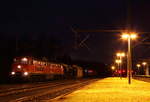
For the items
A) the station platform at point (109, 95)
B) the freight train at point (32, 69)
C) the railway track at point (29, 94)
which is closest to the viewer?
the station platform at point (109, 95)

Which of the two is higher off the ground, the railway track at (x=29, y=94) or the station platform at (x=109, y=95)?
the station platform at (x=109, y=95)

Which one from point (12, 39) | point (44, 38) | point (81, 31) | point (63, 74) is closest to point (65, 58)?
point (44, 38)

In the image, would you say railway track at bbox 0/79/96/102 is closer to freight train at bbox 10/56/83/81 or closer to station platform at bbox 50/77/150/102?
station platform at bbox 50/77/150/102

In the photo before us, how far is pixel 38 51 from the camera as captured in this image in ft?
325

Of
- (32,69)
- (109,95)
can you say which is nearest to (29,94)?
(109,95)

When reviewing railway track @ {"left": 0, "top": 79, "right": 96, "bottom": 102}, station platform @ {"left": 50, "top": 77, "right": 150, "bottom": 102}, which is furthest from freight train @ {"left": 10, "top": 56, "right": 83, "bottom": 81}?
station platform @ {"left": 50, "top": 77, "right": 150, "bottom": 102}

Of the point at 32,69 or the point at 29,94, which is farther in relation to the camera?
the point at 32,69

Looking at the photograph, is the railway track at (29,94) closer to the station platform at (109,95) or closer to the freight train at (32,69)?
the station platform at (109,95)

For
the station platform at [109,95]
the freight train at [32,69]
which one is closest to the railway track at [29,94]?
the station platform at [109,95]

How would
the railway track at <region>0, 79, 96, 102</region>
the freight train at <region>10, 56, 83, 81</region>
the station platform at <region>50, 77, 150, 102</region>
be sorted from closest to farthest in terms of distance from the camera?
the station platform at <region>50, 77, 150, 102</region> → the railway track at <region>0, 79, 96, 102</region> → the freight train at <region>10, 56, 83, 81</region>

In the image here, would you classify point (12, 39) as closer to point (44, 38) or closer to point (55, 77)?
point (55, 77)

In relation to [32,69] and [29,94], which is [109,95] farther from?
[32,69]

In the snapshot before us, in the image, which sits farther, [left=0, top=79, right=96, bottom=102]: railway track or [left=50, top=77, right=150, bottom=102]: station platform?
[left=0, top=79, right=96, bottom=102]: railway track

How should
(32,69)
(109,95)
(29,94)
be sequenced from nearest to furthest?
(109,95)
(29,94)
(32,69)
